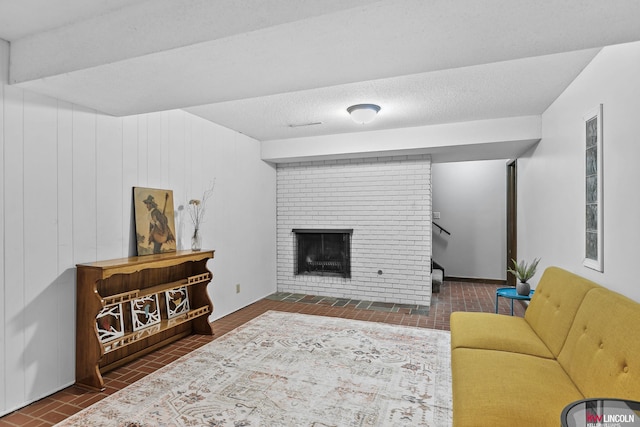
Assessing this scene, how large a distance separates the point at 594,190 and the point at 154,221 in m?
3.70

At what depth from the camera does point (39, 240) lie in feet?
8.04

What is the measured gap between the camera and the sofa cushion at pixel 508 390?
1.44 meters

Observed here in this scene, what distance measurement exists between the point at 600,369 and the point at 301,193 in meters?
4.62

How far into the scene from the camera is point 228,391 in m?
2.48

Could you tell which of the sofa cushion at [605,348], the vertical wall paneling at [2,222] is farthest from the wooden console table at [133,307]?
the sofa cushion at [605,348]

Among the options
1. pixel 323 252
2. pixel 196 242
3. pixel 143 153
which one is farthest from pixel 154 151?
pixel 323 252

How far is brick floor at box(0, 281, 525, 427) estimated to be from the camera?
2.29 metres

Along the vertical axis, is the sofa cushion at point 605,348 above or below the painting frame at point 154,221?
below

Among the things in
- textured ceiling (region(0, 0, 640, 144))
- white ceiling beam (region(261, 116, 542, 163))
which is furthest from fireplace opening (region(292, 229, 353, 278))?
textured ceiling (region(0, 0, 640, 144))

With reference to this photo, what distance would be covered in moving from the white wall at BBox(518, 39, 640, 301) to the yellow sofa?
237mm

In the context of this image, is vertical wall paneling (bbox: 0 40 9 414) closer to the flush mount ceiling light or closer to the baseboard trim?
the flush mount ceiling light

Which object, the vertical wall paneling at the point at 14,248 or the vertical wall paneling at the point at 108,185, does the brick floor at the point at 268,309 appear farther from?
the vertical wall paneling at the point at 108,185

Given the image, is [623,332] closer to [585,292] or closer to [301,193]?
[585,292]

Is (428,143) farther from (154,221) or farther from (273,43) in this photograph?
(154,221)
